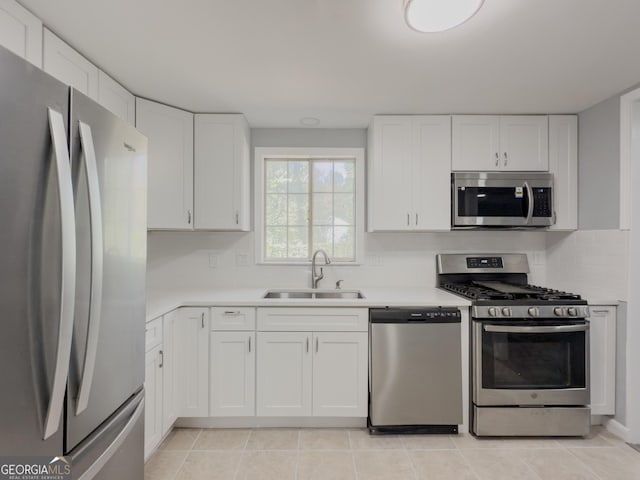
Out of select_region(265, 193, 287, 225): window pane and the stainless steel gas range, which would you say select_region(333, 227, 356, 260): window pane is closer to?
select_region(265, 193, 287, 225): window pane

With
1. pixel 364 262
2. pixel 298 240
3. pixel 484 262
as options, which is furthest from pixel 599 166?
pixel 298 240

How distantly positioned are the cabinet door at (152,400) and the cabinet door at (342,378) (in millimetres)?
994

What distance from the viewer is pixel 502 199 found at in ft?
9.01

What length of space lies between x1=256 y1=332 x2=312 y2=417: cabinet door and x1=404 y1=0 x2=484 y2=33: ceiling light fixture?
1.93 metres

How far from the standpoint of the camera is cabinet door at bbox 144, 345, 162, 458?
6.19 ft

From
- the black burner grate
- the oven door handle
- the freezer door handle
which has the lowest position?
the freezer door handle

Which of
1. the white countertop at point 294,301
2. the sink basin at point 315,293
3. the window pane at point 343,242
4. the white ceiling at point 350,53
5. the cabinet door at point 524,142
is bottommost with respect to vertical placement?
the sink basin at point 315,293

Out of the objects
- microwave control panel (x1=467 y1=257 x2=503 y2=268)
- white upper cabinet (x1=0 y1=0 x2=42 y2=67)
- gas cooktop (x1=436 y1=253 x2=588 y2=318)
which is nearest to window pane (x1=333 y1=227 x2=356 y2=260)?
gas cooktop (x1=436 y1=253 x2=588 y2=318)

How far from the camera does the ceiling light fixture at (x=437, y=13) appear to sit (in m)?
1.34

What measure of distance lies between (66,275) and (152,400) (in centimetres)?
144

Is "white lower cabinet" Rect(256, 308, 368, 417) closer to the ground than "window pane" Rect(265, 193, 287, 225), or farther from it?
closer to the ground

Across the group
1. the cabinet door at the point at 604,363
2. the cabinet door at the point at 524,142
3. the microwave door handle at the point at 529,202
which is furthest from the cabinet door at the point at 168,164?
the cabinet door at the point at 604,363

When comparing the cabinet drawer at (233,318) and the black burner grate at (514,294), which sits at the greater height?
the black burner grate at (514,294)

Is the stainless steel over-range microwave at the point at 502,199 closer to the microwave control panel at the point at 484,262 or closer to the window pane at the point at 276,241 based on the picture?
the microwave control panel at the point at 484,262
